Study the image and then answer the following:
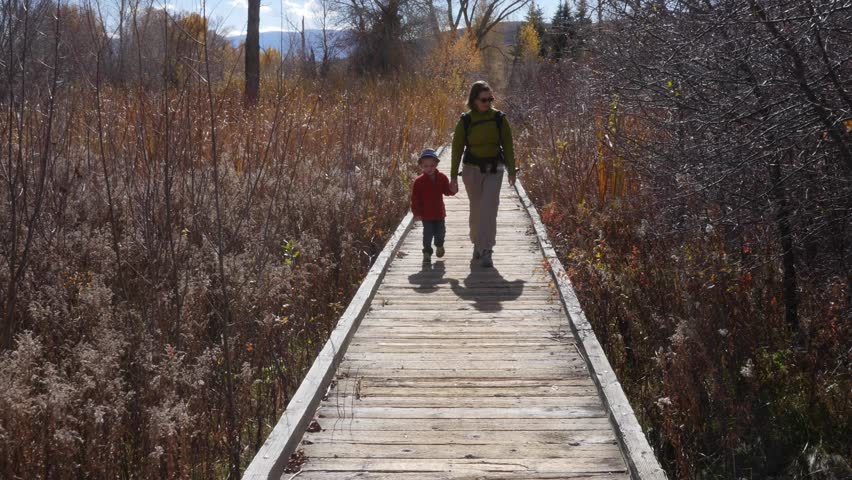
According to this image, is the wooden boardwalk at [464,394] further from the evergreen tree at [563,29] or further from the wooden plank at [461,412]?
the evergreen tree at [563,29]

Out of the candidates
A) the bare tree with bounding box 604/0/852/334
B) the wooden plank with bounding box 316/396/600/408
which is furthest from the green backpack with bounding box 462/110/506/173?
the wooden plank with bounding box 316/396/600/408

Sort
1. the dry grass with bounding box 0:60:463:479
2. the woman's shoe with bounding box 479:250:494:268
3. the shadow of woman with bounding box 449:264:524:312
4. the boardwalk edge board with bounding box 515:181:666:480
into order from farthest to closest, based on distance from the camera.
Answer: the woman's shoe with bounding box 479:250:494:268, the shadow of woman with bounding box 449:264:524:312, the dry grass with bounding box 0:60:463:479, the boardwalk edge board with bounding box 515:181:666:480

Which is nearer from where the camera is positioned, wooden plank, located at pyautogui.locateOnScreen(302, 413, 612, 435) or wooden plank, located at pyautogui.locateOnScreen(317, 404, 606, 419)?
wooden plank, located at pyautogui.locateOnScreen(302, 413, 612, 435)

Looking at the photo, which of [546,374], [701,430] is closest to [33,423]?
[546,374]

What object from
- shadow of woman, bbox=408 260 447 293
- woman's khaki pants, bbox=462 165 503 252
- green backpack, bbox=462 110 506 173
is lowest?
shadow of woman, bbox=408 260 447 293

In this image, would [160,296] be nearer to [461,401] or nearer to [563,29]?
[461,401]

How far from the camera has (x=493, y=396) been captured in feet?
15.6

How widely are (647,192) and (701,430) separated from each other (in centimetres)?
371

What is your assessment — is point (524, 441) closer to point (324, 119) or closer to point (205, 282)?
point (205, 282)

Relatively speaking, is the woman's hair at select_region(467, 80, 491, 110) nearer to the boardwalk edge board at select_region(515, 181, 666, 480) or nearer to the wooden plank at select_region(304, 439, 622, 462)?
the boardwalk edge board at select_region(515, 181, 666, 480)

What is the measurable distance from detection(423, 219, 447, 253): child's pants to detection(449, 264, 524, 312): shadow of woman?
0.53 metres

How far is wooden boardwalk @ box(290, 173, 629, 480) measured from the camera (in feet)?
12.7

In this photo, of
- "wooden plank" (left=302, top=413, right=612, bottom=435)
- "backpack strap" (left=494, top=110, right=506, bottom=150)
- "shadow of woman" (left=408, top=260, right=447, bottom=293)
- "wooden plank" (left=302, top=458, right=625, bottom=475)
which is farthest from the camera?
"backpack strap" (left=494, top=110, right=506, bottom=150)

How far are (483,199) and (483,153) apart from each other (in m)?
0.46
